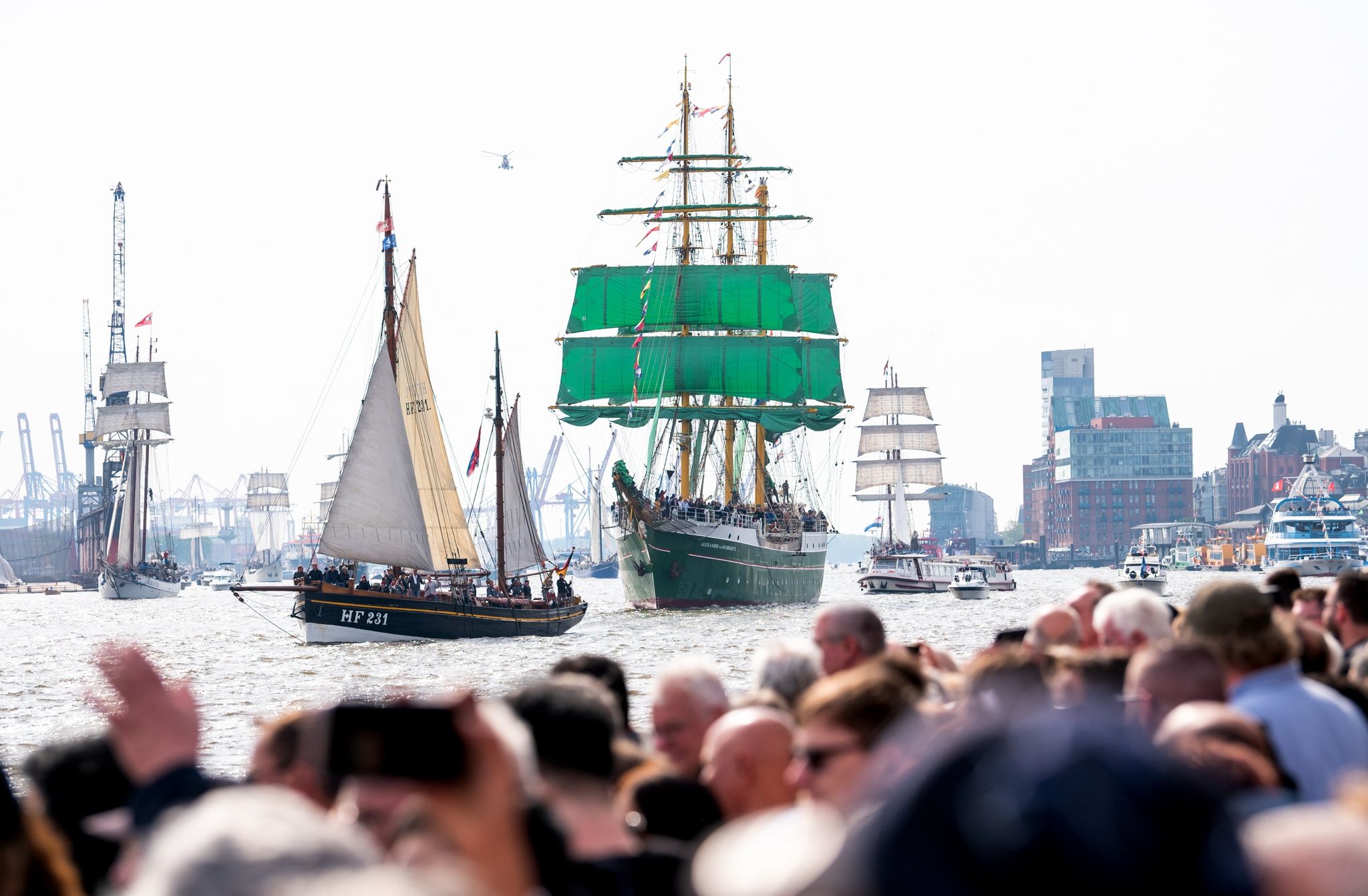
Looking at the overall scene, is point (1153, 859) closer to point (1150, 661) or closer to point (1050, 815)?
point (1050, 815)

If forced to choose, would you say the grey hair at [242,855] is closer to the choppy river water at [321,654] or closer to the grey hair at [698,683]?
the choppy river water at [321,654]

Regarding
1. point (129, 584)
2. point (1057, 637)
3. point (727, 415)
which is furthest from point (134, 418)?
point (1057, 637)

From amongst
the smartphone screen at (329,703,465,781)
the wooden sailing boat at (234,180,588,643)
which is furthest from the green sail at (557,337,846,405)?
the smartphone screen at (329,703,465,781)

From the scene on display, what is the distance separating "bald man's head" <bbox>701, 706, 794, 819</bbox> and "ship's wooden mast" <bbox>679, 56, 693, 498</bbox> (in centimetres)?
7717

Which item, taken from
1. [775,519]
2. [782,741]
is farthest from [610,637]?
[782,741]

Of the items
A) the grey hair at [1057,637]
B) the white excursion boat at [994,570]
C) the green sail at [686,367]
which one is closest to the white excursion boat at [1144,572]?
the white excursion boat at [994,570]

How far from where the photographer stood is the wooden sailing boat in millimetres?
45094

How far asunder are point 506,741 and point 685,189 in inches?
3231

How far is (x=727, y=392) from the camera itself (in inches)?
3233

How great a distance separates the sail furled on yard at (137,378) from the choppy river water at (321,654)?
52.9 m

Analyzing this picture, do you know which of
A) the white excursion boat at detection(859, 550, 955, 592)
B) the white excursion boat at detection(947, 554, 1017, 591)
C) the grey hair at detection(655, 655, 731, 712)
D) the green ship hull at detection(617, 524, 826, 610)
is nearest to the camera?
the grey hair at detection(655, 655, 731, 712)

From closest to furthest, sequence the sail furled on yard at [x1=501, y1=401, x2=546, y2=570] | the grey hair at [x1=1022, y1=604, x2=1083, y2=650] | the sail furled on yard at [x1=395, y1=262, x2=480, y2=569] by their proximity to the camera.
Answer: the grey hair at [x1=1022, y1=604, x2=1083, y2=650]
the sail furled on yard at [x1=395, y1=262, x2=480, y2=569]
the sail furled on yard at [x1=501, y1=401, x2=546, y2=570]

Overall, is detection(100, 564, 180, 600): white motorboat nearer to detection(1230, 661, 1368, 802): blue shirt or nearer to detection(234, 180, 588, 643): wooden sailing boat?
detection(234, 180, 588, 643): wooden sailing boat

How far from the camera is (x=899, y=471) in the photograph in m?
136
